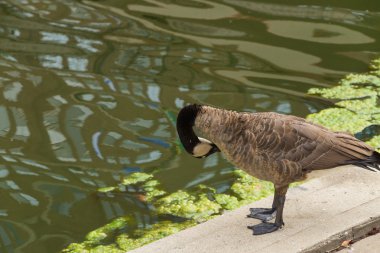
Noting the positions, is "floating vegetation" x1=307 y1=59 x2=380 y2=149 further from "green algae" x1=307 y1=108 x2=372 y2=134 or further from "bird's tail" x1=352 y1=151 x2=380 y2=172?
"bird's tail" x1=352 y1=151 x2=380 y2=172

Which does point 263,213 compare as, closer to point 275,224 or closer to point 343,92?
point 275,224

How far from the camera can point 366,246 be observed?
4332 mm

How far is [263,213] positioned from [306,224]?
0.97 feet

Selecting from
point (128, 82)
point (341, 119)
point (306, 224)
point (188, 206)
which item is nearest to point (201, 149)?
point (306, 224)

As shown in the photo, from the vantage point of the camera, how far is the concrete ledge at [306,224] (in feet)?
14.0

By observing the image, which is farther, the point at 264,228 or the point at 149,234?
the point at 149,234

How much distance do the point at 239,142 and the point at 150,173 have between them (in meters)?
1.95

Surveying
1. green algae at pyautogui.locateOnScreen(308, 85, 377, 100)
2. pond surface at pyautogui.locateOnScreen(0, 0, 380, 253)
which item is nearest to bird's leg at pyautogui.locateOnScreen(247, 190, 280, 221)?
pond surface at pyautogui.locateOnScreen(0, 0, 380, 253)

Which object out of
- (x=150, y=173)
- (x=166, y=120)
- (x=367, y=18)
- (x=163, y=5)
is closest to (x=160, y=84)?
(x=166, y=120)

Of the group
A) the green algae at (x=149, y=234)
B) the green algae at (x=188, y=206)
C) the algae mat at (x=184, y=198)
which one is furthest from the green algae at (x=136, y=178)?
the green algae at (x=149, y=234)

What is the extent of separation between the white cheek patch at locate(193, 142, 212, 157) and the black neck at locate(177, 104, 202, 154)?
0.03m

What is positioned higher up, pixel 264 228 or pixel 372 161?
pixel 372 161

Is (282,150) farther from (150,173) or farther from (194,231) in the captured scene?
(150,173)

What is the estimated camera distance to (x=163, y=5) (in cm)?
1041
